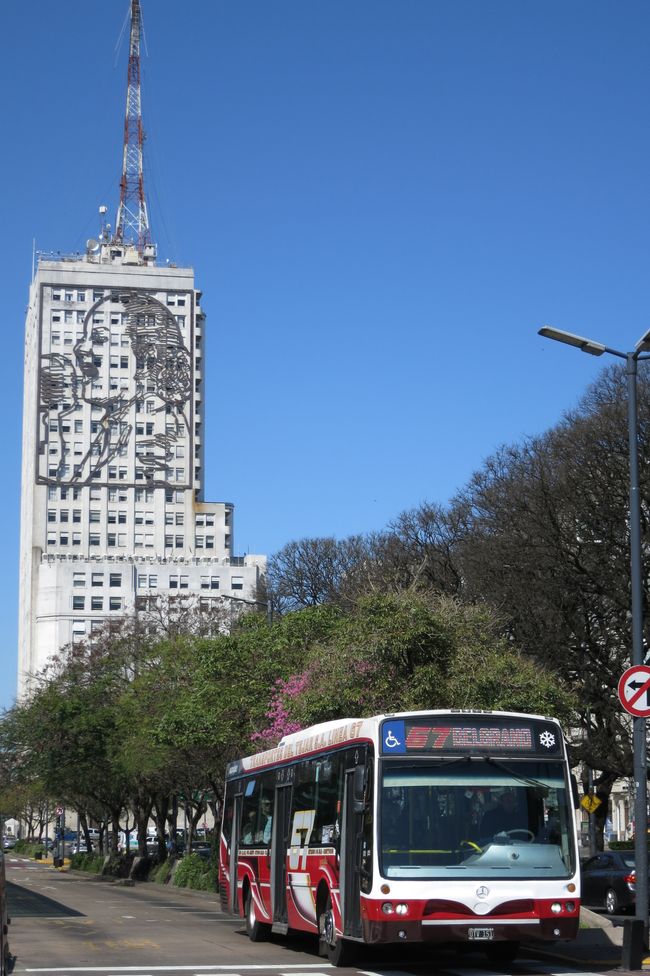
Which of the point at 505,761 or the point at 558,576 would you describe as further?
the point at 558,576

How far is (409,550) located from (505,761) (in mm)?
41997

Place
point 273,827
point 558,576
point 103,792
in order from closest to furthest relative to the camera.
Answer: point 273,827
point 558,576
point 103,792

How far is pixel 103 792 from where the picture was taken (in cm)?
6372

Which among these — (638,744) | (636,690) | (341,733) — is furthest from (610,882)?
(341,733)

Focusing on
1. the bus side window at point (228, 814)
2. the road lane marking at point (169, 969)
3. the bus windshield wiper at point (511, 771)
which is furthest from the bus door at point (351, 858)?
the bus side window at point (228, 814)

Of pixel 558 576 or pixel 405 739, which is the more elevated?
pixel 558 576

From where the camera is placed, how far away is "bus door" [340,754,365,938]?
16109 millimetres

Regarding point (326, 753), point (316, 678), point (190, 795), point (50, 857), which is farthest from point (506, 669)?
point (50, 857)

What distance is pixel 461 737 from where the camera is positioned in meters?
16.2

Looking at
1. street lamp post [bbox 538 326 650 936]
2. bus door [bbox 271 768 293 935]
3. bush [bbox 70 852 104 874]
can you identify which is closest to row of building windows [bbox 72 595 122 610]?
bush [bbox 70 852 104 874]

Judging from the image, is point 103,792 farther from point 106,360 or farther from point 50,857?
point 106,360

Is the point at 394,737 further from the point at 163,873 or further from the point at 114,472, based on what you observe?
the point at 114,472

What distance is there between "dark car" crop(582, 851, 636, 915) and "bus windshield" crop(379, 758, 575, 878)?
1436cm

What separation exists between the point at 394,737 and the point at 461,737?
786 millimetres
